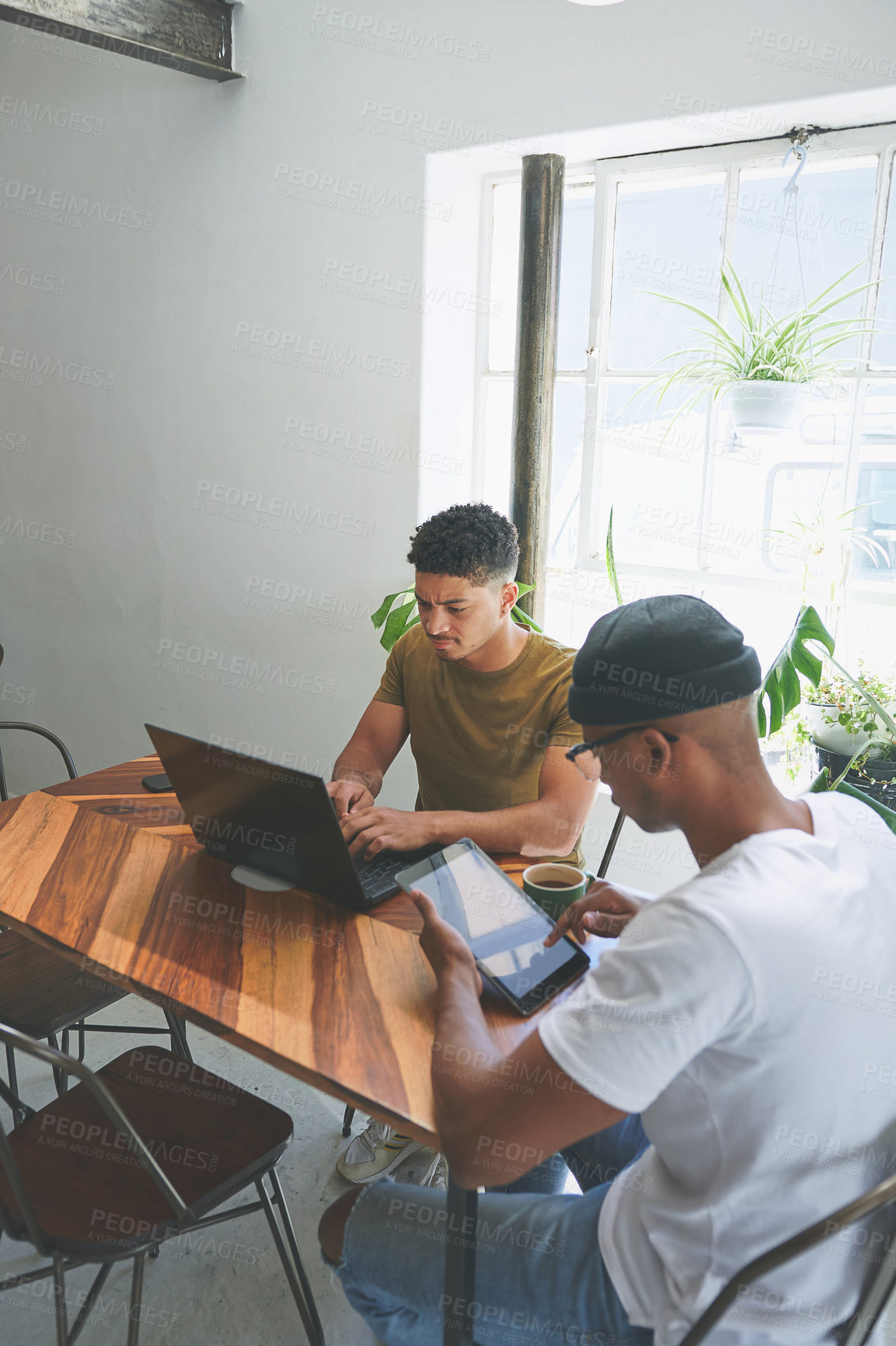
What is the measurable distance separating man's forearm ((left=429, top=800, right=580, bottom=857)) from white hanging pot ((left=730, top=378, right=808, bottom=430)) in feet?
4.10

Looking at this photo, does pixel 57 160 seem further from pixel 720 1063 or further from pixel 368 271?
pixel 720 1063

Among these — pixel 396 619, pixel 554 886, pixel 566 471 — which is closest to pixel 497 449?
pixel 566 471

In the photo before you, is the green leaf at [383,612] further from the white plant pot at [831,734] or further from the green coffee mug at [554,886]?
the green coffee mug at [554,886]

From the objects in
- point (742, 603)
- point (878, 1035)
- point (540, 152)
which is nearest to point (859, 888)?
point (878, 1035)

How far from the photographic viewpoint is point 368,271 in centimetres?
278

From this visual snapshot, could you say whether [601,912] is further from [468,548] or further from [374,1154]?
[374,1154]

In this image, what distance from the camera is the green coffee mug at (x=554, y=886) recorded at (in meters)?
1.33

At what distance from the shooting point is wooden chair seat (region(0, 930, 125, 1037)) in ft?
5.61

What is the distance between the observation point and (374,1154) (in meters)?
1.98

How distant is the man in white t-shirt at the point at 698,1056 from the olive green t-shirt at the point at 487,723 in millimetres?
829

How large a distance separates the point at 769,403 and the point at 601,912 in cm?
154

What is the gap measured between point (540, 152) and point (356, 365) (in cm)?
78

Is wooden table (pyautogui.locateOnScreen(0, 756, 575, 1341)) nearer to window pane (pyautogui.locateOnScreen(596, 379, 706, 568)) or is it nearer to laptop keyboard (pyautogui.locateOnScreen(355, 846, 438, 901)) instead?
laptop keyboard (pyautogui.locateOnScreen(355, 846, 438, 901))

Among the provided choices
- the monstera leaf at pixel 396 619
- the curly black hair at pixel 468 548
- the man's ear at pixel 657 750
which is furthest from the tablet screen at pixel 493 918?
the monstera leaf at pixel 396 619
